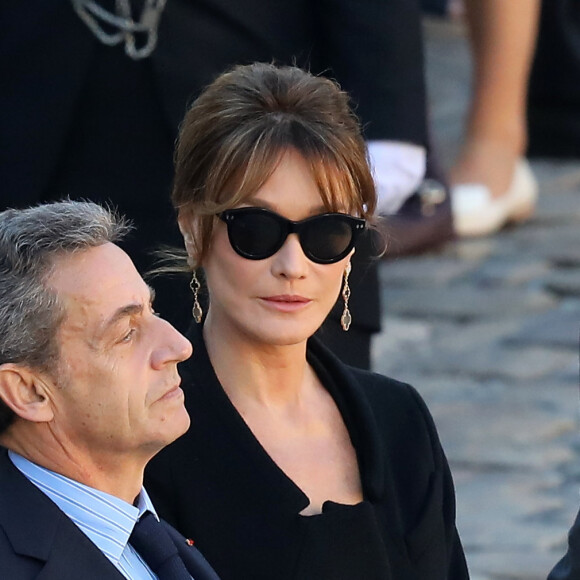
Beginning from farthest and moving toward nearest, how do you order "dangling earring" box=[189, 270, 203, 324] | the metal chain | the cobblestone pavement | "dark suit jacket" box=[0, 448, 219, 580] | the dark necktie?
the cobblestone pavement, the metal chain, "dangling earring" box=[189, 270, 203, 324], the dark necktie, "dark suit jacket" box=[0, 448, 219, 580]

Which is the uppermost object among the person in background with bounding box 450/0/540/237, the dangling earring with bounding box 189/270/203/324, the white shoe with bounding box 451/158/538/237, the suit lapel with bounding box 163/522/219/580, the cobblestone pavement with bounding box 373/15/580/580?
the dangling earring with bounding box 189/270/203/324

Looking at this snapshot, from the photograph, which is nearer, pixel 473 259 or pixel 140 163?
pixel 140 163

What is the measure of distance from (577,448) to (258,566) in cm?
253

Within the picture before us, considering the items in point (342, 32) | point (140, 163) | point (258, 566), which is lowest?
point (258, 566)

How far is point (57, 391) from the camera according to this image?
2.04 m

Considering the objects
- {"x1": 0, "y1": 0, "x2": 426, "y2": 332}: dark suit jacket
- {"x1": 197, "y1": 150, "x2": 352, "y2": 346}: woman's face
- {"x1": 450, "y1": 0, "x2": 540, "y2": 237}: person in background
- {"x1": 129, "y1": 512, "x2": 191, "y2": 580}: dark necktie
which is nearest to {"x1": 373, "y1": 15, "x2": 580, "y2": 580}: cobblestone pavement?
{"x1": 450, "y1": 0, "x2": 540, "y2": 237}: person in background

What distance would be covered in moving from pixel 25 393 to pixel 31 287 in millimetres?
139

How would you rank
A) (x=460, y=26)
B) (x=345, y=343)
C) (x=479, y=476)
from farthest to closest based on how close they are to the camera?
1. (x=460, y=26)
2. (x=479, y=476)
3. (x=345, y=343)

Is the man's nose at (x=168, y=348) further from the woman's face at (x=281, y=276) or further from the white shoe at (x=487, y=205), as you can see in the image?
the white shoe at (x=487, y=205)

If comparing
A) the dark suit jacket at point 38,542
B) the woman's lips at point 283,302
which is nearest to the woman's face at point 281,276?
the woman's lips at point 283,302

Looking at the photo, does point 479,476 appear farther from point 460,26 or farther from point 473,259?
point 460,26

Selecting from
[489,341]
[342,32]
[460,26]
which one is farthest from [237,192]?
[460,26]

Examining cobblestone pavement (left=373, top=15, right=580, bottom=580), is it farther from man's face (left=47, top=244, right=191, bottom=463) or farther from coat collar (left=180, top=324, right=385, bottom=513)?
man's face (left=47, top=244, right=191, bottom=463)

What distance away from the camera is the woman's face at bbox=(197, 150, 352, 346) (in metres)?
2.34
